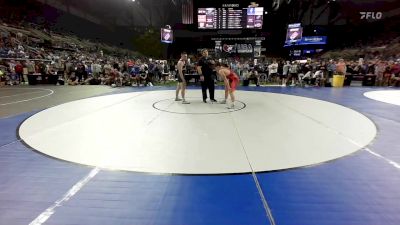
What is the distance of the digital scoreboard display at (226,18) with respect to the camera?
20734 millimetres

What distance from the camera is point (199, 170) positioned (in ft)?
10.5

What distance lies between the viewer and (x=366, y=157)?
3.62 metres

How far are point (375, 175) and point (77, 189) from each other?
3213 mm

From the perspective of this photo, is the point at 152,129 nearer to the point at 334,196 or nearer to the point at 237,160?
the point at 237,160

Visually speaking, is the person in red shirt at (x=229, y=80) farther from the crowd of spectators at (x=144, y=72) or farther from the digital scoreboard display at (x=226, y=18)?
the digital scoreboard display at (x=226, y=18)

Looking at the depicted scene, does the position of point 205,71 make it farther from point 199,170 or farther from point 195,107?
point 199,170

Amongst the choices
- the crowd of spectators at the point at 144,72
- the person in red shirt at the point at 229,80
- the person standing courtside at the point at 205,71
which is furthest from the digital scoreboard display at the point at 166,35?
the person in red shirt at the point at 229,80

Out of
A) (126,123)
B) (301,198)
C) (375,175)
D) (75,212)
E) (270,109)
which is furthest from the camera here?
(270,109)

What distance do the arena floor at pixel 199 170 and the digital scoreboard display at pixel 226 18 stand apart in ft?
A: 53.8

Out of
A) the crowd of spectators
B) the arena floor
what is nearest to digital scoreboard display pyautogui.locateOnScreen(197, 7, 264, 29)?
the crowd of spectators

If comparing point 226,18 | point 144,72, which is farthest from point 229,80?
point 226,18

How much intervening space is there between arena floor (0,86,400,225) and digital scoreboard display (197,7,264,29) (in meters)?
16.4

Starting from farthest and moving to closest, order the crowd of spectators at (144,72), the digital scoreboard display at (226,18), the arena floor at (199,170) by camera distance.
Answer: the digital scoreboard display at (226,18)
the crowd of spectators at (144,72)
the arena floor at (199,170)

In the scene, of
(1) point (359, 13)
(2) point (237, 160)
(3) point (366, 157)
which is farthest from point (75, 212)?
(1) point (359, 13)
